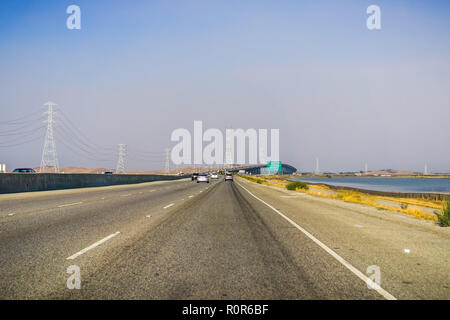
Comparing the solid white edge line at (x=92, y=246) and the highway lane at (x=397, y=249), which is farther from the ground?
the solid white edge line at (x=92, y=246)

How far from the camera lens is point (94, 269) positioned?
→ 5684 mm

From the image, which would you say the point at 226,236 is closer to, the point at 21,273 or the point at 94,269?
the point at 94,269

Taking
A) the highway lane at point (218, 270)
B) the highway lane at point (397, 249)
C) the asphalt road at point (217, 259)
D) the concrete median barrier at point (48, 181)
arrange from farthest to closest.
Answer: the concrete median barrier at point (48, 181)
the highway lane at point (397, 249)
the asphalt road at point (217, 259)
the highway lane at point (218, 270)

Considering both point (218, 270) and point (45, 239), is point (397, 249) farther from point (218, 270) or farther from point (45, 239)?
point (45, 239)

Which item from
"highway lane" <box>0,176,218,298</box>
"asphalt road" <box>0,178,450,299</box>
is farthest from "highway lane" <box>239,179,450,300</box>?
"highway lane" <box>0,176,218,298</box>

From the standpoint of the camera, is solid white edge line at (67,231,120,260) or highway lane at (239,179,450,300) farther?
solid white edge line at (67,231,120,260)

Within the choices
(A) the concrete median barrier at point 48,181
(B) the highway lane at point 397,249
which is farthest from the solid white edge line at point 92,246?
(A) the concrete median barrier at point 48,181

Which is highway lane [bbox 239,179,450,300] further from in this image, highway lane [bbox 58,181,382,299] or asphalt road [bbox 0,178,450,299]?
highway lane [bbox 58,181,382,299]

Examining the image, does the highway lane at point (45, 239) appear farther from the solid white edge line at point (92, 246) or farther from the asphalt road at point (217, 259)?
the solid white edge line at point (92, 246)

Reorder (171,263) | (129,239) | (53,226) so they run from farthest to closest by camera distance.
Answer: (53,226) → (129,239) → (171,263)

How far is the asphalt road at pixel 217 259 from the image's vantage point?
4797 mm

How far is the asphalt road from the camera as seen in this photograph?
4.80 m
